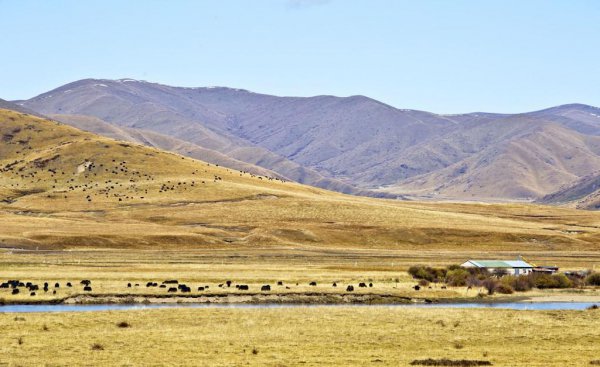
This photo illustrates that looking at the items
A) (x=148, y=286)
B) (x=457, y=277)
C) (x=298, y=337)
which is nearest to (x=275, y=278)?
(x=148, y=286)

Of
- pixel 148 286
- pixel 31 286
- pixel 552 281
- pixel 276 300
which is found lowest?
pixel 276 300

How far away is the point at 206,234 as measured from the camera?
161625mm

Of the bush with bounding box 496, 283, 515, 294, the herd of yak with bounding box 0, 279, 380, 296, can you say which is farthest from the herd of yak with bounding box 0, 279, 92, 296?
the bush with bounding box 496, 283, 515, 294

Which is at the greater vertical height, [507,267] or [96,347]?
[507,267]

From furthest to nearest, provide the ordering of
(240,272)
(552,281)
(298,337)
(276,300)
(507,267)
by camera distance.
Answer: (507,267) < (240,272) < (552,281) < (276,300) < (298,337)

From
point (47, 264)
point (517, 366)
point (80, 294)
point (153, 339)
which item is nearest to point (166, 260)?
point (47, 264)

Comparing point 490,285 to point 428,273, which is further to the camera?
point 428,273

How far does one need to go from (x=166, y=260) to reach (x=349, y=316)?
65.4 m

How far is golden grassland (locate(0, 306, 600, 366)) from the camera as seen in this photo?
42.2 m

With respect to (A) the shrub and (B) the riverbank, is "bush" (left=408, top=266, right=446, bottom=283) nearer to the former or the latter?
(A) the shrub

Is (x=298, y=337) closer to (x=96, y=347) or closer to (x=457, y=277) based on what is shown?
(x=96, y=347)

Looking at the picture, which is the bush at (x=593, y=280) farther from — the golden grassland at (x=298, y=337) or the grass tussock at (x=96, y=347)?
the grass tussock at (x=96, y=347)

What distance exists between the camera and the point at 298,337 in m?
49.5

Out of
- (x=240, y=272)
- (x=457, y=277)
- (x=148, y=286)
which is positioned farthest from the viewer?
(x=240, y=272)
